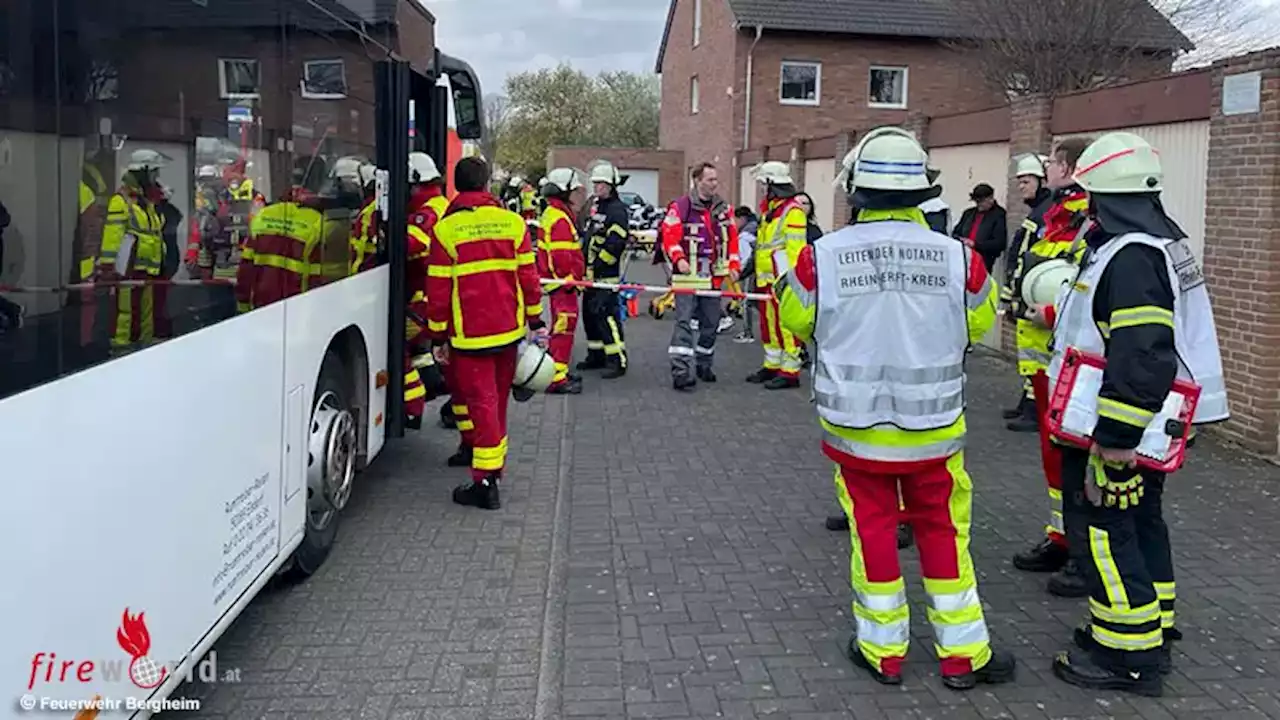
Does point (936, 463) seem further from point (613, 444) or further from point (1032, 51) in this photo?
point (1032, 51)

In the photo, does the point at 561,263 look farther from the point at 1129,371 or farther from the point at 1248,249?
A: the point at 1129,371

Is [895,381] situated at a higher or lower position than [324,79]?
lower

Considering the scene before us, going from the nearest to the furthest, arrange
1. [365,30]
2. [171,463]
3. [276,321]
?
1. [171,463]
2. [276,321]
3. [365,30]

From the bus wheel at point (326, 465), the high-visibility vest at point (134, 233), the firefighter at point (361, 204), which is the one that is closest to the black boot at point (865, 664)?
the bus wheel at point (326, 465)

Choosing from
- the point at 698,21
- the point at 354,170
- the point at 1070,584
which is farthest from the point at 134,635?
the point at 698,21

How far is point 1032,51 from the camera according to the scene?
2194 centimetres

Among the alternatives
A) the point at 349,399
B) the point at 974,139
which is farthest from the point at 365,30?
the point at 974,139

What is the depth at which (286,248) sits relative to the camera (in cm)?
455

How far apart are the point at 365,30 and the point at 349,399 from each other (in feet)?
6.37

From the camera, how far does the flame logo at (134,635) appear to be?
2.90m

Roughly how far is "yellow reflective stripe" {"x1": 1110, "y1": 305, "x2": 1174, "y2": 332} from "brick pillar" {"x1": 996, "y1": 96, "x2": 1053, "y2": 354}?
7.88 metres

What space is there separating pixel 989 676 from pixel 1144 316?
1434 mm

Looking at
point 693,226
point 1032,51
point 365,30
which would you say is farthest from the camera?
point 1032,51

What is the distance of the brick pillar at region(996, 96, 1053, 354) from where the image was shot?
11.9m
